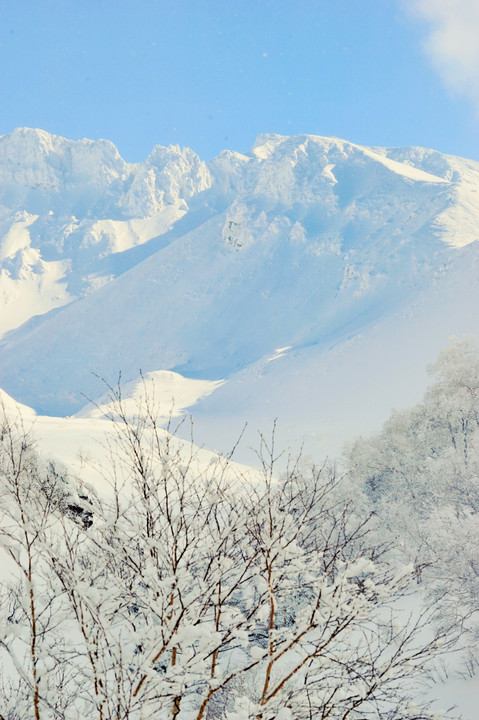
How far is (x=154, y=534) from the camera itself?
3898 millimetres

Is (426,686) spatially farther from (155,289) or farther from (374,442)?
(155,289)

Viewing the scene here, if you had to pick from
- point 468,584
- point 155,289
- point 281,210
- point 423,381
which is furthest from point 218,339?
point 468,584

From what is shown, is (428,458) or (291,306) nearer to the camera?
(428,458)

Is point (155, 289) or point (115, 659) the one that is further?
point (155, 289)

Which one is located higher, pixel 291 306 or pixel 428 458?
pixel 291 306

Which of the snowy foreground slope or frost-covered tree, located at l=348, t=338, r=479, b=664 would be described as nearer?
frost-covered tree, located at l=348, t=338, r=479, b=664

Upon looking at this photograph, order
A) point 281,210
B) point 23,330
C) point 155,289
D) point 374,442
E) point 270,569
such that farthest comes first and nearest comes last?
point 23,330 → point 281,210 → point 155,289 → point 374,442 → point 270,569

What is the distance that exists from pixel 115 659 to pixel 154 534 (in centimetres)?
94

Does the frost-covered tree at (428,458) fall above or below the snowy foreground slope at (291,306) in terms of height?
below

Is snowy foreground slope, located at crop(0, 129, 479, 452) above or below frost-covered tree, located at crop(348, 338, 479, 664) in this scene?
above

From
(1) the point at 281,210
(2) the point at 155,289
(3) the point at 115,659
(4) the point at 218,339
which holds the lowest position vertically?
(3) the point at 115,659

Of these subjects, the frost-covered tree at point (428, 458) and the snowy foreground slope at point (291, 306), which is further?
the snowy foreground slope at point (291, 306)

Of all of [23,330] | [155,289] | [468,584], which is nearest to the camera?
[468,584]

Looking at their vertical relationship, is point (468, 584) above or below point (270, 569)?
below
